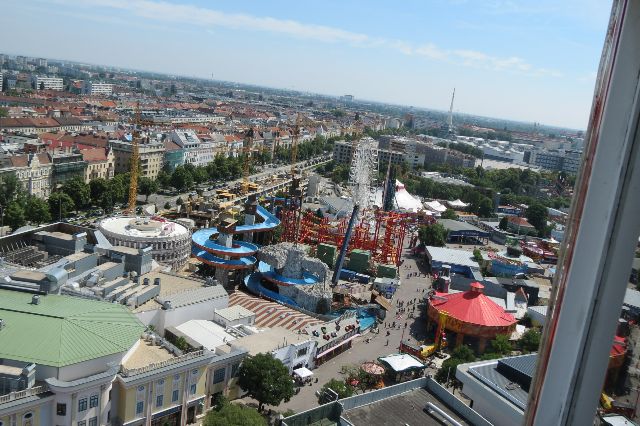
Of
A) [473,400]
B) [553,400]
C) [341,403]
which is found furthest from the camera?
[473,400]

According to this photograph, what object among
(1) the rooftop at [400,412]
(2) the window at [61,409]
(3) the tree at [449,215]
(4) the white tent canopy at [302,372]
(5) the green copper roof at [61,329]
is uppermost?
(5) the green copper roof at [61,329]

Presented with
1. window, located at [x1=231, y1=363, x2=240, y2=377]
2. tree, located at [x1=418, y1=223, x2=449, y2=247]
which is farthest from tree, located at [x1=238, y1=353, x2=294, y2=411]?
tree, located at [x1=418, y1=223, x2=449, y2=247]

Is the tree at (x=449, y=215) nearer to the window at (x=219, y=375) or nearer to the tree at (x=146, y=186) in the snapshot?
the tree at (x=146, y=186)

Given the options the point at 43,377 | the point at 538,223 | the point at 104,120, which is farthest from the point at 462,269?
the point at 104,120

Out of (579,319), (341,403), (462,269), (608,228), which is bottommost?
(462,269)

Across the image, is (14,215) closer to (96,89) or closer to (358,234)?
(358,234)

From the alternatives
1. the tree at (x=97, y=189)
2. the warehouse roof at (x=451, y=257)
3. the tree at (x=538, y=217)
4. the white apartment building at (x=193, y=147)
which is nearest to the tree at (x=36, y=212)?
the tree at (x=97, y=189)

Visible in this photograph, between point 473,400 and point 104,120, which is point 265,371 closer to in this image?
point 473,400
